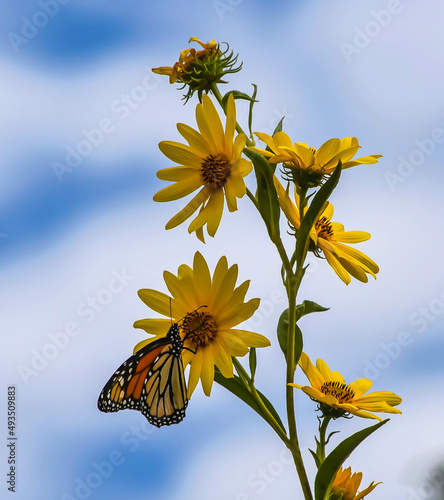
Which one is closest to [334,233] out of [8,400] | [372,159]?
[372,159]

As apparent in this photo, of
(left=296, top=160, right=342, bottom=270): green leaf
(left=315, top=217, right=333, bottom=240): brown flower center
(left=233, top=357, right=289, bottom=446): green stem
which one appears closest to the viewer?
(left=296, top=160, right=342, bottom=270): green leaf

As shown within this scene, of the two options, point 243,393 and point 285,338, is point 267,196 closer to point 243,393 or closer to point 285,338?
point 285,338

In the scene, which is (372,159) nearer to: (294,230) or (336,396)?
(294,230)

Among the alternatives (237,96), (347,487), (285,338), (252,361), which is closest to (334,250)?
(285,338)

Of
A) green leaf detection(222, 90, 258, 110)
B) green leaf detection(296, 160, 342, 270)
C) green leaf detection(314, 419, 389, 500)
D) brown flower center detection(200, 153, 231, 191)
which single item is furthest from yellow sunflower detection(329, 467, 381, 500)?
green leaf detection(222, 90, 258, 110)


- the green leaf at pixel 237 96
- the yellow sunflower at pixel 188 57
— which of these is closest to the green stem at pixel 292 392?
the green leaf at pixel 237 96

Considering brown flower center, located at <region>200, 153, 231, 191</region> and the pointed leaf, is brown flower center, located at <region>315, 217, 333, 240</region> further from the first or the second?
the pointed leaf
